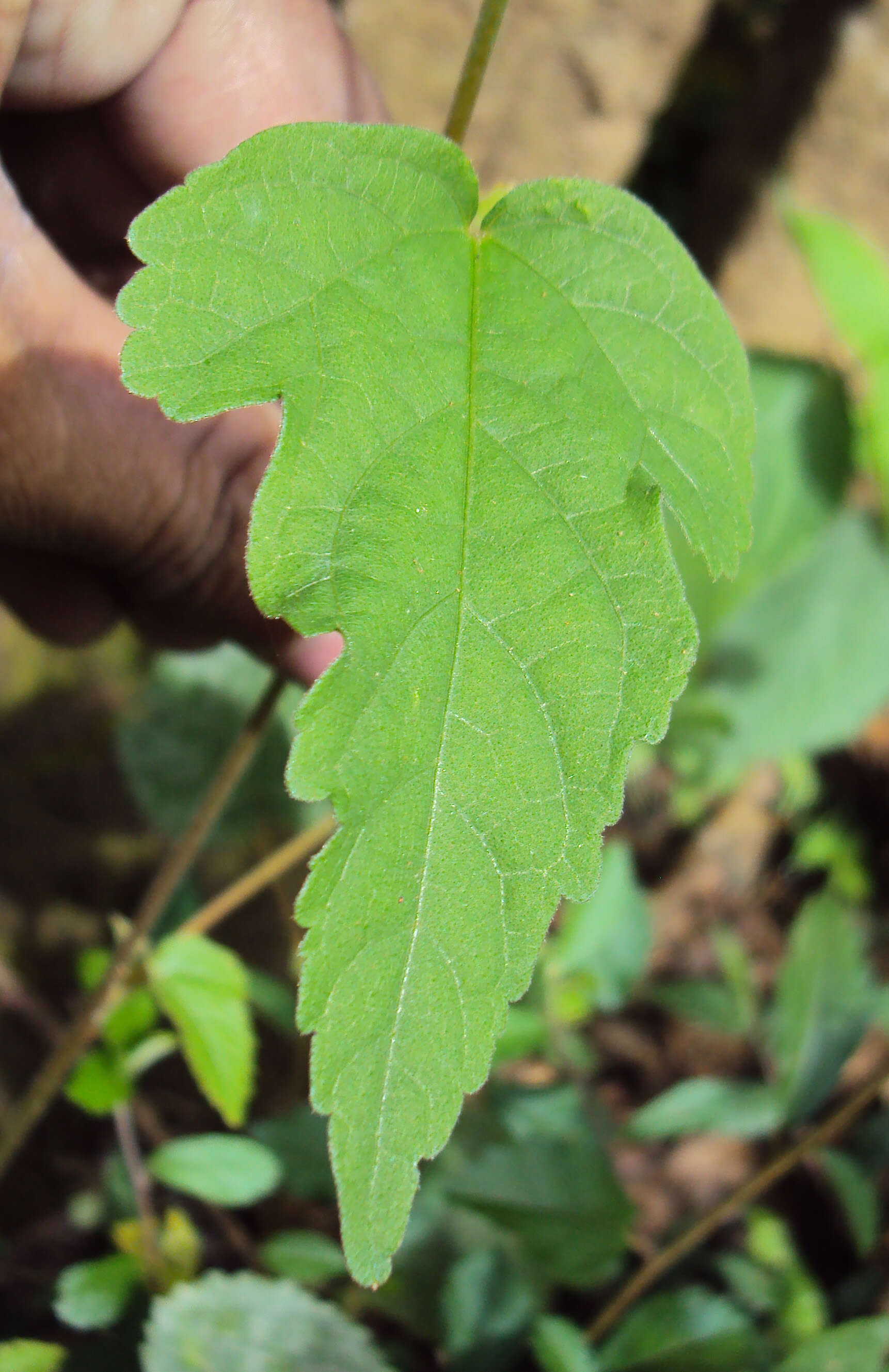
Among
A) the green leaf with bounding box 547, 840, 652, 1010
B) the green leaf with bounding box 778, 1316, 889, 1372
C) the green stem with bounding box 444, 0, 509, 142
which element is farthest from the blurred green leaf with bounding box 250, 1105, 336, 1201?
the green stem with bounding box 444, 0, 509, 142

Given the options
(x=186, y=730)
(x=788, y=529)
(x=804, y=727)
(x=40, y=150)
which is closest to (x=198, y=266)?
(x=40, y=150)

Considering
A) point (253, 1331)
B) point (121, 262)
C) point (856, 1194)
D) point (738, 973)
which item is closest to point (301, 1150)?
point (253, 1331)

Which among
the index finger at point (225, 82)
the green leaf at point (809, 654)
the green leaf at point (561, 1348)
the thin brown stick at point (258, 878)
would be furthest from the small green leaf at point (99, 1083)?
the green leaf at point (809, 654)

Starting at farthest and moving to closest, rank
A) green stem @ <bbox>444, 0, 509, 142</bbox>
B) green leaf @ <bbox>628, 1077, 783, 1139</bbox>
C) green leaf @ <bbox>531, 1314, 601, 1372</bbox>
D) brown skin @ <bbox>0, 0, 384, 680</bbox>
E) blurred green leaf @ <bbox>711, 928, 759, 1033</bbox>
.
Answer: blurred green leaf @ <bbox>711, 928, 759, 1033</bbox> < green leaf @ <bbox>628, 1077, 783, 1139</bbox> < green leaf @ <bbox>531, 1314, 601, 1372</bbox> < brown skin @ <bbox>0, 0, 384, 680</bbox> < green stem @ <bbox>444, 0, 509, 142</bbox>

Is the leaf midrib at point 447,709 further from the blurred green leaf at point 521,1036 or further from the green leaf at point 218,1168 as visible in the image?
the blurred green leaf at point 521,1036

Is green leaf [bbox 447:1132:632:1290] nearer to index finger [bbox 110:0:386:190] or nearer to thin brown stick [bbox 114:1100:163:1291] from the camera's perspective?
thin brown stick [bbox 114:1100:163:1291]
